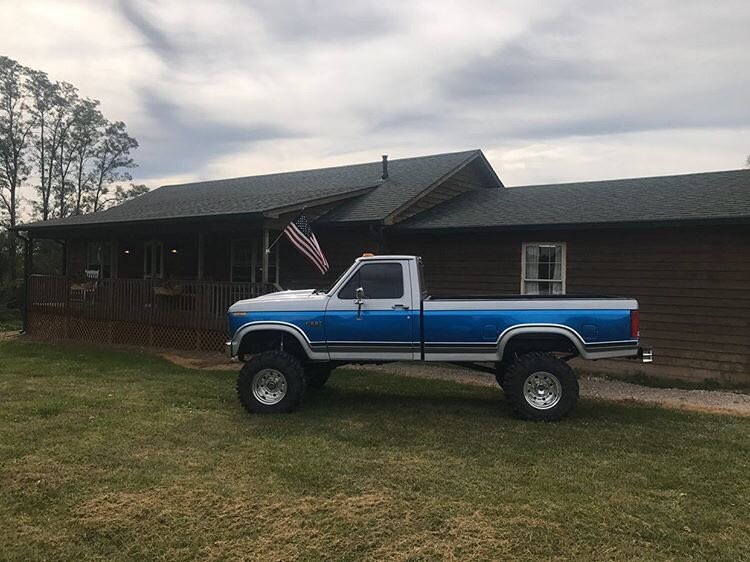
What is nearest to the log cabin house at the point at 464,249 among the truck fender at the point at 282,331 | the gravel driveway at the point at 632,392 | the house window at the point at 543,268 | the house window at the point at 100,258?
the house window at the point at 543,268

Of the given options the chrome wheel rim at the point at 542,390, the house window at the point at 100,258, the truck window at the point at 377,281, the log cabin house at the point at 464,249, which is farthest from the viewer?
the house window at the point at 100,258

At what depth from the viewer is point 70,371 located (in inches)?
400

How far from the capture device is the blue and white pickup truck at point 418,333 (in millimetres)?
6746

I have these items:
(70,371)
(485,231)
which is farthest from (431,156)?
(70,371)

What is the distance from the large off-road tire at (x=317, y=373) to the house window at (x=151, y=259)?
11.0 m

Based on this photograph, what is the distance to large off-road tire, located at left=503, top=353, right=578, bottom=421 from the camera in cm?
679

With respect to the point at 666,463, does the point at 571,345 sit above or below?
above

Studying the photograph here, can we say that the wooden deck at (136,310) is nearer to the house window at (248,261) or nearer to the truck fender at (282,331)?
the house window at (248,261)

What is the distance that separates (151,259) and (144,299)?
4.59 m

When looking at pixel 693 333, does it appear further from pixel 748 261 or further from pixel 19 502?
pixel 19 502

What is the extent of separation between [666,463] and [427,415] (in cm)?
272

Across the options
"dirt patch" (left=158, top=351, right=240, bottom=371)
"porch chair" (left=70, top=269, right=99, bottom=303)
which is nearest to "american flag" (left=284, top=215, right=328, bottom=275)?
"dirt patch" (left=158, top=351, right=240, bottom=371)

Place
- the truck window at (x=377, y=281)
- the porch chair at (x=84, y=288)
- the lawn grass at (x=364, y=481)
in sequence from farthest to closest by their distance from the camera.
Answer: the porch chair at (x=84, y=288) → the truck window at (x=377, y=281) → the lawn grass at (x=364, y=481)

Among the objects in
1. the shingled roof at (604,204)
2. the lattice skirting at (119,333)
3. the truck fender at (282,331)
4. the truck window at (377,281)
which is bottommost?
the lattice skirting at (119,333)
